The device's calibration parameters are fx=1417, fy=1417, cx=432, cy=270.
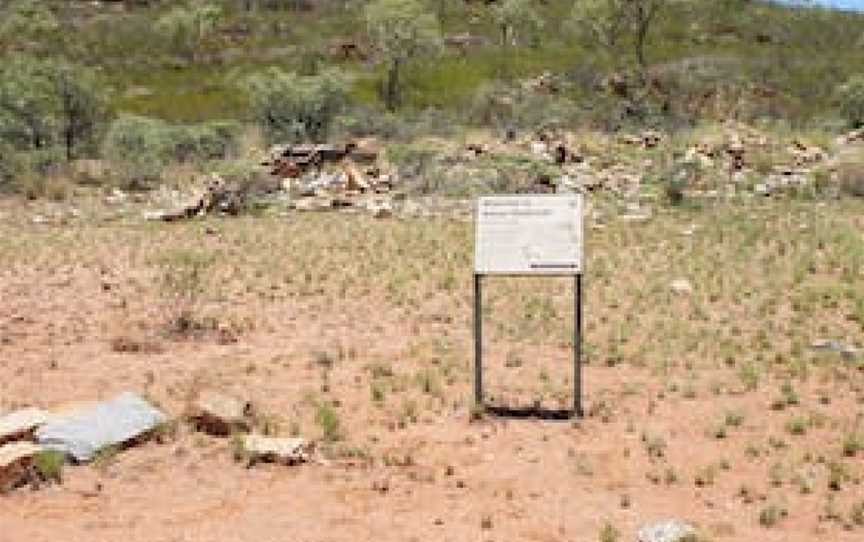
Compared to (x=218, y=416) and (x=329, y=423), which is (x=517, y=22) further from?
(x=218, y=416)

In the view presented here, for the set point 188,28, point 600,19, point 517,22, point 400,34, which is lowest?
→ point 400,34

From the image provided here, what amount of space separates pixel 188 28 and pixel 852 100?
3736 cm

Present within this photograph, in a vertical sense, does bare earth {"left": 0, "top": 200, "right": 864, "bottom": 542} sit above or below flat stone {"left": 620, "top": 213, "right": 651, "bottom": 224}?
below

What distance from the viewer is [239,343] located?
1260cm

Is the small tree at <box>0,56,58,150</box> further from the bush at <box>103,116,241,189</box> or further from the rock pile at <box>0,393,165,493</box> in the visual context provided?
the rock pile at <box>0,393,165,493</box>

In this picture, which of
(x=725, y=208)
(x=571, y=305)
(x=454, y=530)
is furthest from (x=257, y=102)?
(x=454, y=530)

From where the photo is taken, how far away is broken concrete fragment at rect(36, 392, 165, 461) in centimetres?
917

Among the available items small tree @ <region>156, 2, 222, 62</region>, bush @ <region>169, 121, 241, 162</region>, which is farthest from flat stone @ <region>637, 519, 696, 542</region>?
small tree @ <region>156, 2, 222, 62</region>

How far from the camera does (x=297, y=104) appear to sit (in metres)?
44.8

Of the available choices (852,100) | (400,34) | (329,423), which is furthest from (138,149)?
(400,34)

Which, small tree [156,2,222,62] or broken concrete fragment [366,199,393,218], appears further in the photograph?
small tree [156,2,222,62]

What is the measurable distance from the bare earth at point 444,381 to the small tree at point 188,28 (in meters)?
55.0

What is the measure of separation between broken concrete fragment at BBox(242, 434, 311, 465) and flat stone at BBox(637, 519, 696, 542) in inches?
94.5

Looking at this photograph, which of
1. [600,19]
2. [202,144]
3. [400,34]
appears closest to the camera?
[202,144]
